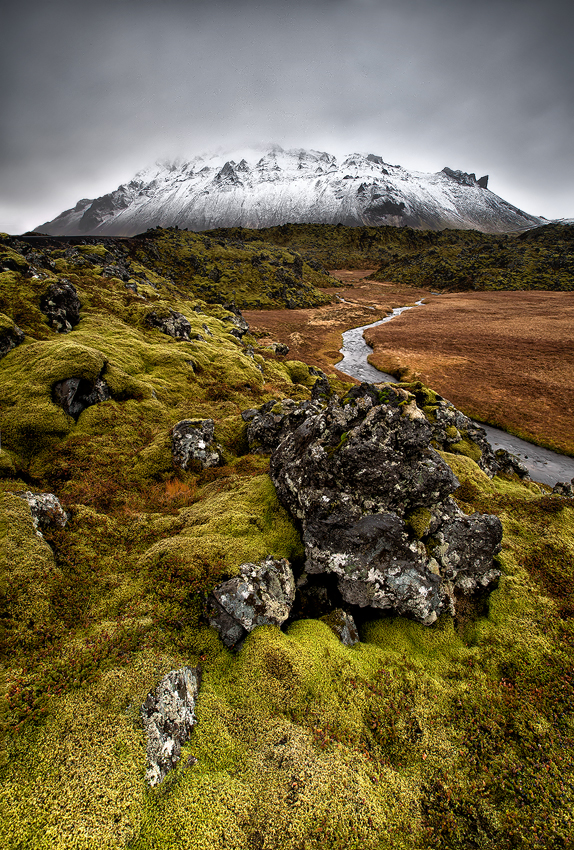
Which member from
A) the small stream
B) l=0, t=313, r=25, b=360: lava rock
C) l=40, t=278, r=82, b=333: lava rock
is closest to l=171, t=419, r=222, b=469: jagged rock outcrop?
l=0, t=313, r=25, b=360: lava rock

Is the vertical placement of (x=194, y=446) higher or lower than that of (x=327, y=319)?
lower

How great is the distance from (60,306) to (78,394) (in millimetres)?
11012

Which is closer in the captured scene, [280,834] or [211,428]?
[280,834]

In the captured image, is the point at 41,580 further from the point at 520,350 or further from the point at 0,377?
the point at 520,350

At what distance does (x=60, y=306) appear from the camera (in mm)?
23297

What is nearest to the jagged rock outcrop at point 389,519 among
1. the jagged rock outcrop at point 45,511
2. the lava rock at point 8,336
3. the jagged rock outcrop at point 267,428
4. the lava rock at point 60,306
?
the jagged rock outcrop at point 267,428

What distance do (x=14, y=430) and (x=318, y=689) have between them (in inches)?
565

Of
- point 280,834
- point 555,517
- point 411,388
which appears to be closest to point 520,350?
point 411,388

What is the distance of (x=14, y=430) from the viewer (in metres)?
13.5

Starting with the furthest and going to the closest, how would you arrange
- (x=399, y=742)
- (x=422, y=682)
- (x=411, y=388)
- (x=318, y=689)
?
(x=411, y=388) → (x=422, y=682) → (x=318, y=689) → (x=399, y=742)

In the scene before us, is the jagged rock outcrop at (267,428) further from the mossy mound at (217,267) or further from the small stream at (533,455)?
the mossy mound at (217,267)

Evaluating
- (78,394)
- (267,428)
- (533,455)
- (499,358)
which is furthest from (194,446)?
(499,358)

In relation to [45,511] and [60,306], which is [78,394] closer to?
[45,511]

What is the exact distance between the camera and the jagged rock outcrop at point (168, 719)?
5.64 meters
